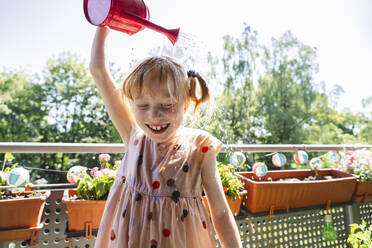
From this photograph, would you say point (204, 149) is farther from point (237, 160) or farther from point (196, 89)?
point (237, 160)

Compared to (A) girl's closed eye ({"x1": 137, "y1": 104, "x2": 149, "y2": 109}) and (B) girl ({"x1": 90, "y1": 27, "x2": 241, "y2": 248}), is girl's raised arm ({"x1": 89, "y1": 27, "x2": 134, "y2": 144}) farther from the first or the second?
(A) girl's closed eye ({"x1": 137, "y1": 104, "x2": 149, "y2": 109})

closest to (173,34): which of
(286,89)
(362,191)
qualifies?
(362,191)

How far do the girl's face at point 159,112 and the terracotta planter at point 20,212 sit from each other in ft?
1.55

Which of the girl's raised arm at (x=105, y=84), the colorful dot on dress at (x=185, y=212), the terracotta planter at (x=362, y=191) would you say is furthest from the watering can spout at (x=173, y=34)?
the terracotta planter at (x=362, y=191)

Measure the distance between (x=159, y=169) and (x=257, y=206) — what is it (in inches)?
24.3

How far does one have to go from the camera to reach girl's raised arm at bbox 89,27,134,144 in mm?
715

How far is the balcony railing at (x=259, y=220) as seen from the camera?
0.84m

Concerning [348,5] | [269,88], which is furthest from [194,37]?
[269,88]

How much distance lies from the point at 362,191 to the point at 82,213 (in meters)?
1.44

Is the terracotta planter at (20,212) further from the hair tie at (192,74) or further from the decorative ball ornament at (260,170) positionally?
the decorative ball ornament at (260,170)

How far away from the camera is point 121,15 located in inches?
24.5

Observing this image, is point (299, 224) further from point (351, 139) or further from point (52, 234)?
point (351, 139)

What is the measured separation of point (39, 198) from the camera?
767 millimetres

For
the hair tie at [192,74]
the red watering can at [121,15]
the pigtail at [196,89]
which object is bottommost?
the pigtail at [196,89]
